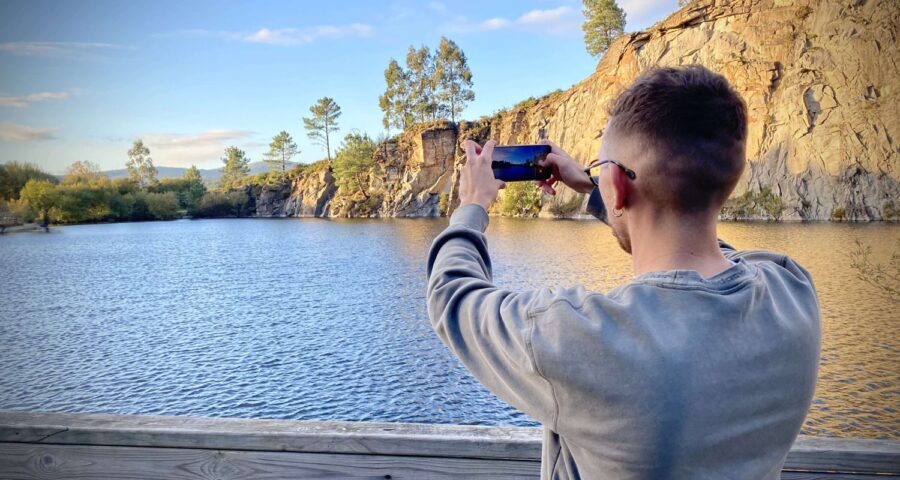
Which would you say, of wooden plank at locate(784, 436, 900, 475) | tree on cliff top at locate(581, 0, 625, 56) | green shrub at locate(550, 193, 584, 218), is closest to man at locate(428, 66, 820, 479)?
wooden plank at locate(784, 436, 900, 475)

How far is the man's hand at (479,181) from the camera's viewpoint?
1208 millimetres

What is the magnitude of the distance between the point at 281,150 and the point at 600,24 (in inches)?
2513

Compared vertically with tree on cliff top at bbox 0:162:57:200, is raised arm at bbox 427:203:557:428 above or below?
below

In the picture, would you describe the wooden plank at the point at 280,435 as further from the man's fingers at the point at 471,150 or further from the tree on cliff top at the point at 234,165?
the tree on cliff top at the point at 234,165

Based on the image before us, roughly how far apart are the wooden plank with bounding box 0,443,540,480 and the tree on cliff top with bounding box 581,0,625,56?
65465mm

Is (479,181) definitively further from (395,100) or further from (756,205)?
(395,100)

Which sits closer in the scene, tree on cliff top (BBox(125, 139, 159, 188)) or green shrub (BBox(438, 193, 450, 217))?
green shrub (BBox(438, 193, 450, 217))

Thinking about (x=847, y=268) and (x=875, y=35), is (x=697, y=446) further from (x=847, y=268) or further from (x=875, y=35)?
(x=875, y=35)

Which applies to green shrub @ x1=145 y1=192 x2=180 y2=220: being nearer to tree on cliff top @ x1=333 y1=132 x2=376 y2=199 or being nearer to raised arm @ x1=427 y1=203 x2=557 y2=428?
tree on cliff top @ x1=333 y1=132 x2=376 y2=199

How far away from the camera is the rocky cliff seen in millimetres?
37500

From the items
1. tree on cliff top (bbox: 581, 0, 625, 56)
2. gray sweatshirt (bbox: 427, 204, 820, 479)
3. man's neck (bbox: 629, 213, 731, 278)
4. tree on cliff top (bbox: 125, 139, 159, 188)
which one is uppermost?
tree on cliff top (bbox: 581, 0, 625, 56)

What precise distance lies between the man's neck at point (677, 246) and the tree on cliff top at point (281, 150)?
108100 mm

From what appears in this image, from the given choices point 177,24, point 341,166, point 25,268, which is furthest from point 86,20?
point 25,268

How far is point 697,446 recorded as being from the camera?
86 cm
